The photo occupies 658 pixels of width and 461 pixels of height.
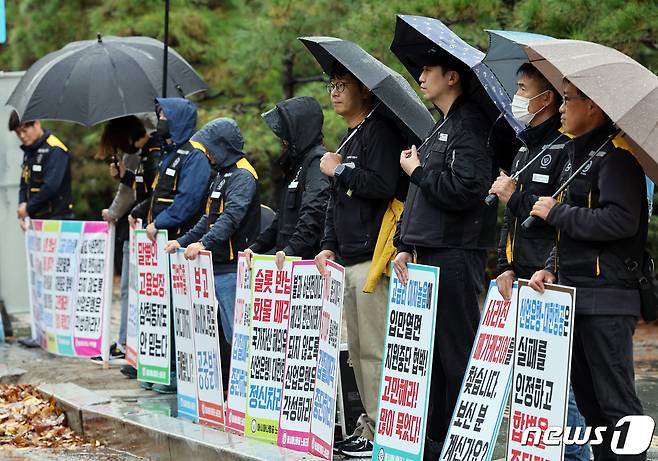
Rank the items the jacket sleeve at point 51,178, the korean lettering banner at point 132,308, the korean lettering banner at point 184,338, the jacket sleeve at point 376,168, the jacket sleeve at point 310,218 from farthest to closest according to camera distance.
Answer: the jacket sleeve at point 51,178
the korean lettering banner at point 132,308
the korean lettering banner at point 184,338
the jacket sleeve at point 310,218
the jacket sleeve at point 376,168

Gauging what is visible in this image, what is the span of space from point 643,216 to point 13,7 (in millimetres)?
17279

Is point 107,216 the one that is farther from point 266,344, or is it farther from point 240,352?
point 266,344

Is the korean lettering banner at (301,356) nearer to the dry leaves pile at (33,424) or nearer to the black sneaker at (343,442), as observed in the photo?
the black sneaker at (343,442)

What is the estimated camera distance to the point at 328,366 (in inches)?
261

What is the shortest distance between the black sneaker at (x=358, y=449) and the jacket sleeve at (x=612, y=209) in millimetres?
2189

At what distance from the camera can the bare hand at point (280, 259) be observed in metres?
7.10

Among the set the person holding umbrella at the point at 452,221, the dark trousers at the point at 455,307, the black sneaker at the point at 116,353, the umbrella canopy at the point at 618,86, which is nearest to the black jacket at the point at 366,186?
the person holding umbrella at the point at 452,221

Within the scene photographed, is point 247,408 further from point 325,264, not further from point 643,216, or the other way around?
point 643,216

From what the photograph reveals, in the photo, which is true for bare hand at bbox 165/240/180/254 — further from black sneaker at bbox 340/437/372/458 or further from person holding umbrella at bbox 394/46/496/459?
person holding umbrella at bbox 394/46/496/459

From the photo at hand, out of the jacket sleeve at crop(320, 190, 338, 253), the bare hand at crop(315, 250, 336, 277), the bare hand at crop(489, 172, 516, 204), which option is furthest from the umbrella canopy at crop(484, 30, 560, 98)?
the bare hand at crop(315, 250, 336, 277)

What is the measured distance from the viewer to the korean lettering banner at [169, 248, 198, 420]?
8.17m

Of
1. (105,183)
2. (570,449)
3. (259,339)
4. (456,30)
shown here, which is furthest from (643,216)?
(105,183)

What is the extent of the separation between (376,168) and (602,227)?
176cm

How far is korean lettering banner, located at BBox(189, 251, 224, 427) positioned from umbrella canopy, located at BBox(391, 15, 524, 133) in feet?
6.53
